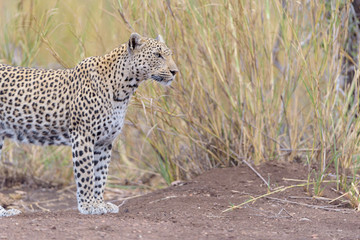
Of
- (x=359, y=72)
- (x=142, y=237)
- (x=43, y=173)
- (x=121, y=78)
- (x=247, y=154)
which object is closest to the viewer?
(x=142, y=237)

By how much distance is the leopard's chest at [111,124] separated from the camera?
4.95 m

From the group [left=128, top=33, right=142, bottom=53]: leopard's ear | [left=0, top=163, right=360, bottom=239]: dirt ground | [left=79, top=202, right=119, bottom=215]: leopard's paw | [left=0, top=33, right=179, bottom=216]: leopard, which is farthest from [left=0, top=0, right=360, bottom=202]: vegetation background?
[left=79, top=202, right=119, bottom=215]: leopard's paw

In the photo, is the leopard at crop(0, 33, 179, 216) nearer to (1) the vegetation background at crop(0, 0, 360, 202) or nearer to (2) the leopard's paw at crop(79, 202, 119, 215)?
(2) the leopard's paw at crop(79, 202, 119, 215)

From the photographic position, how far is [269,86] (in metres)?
5.95

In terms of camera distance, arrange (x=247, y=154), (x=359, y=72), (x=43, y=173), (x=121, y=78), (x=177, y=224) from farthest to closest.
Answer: (x=43, y=173), (x=247, y=154), (x=359, y=72), (x=121, y=78), (x=177, y=224)

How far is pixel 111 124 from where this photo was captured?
16.3 feet

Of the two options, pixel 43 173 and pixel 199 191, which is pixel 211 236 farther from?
pixel 43 173

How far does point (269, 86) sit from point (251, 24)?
691mm

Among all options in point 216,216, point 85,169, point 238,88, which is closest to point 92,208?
point 85,169

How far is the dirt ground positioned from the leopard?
429 mm

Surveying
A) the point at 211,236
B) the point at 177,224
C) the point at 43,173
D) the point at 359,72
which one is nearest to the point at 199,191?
the point at 177,224

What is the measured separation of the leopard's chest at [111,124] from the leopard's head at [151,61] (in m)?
0.36

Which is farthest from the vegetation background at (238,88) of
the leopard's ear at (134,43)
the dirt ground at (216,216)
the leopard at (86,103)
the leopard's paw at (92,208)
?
the leopard's paw at (92,208)

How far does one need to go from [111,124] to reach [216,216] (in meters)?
1.13
